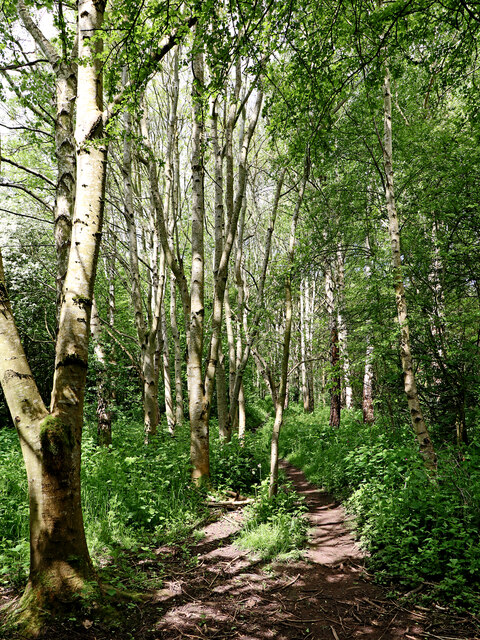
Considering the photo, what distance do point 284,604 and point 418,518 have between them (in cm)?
179

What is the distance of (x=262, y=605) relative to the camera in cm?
317

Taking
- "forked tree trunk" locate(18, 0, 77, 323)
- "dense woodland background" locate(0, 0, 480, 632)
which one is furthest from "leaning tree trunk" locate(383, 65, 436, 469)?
"forked tree trunk" locate(18, 0, 77, 323)

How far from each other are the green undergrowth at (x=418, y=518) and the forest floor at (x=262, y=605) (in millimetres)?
240

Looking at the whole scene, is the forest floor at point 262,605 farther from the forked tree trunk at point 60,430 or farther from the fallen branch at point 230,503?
the fallen branch at point 230,503

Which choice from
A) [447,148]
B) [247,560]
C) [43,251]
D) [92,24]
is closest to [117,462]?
[247,560]

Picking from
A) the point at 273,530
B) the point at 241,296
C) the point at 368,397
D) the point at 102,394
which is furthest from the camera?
the point at 368,397

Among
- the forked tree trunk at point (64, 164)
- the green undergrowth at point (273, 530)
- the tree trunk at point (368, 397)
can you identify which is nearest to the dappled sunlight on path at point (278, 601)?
the green undergrowth at point (273, 530)

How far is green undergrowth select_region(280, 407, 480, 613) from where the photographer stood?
3258mm

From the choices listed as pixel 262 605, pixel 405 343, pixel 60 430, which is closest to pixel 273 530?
pixel 262 605

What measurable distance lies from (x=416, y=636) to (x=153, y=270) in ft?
27.5

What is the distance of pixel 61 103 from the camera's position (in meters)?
4.09

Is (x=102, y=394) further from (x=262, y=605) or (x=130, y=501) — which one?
(x=262, y=605)

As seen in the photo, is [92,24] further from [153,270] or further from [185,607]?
[153,270]

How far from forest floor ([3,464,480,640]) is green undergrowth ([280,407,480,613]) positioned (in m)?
0.24
